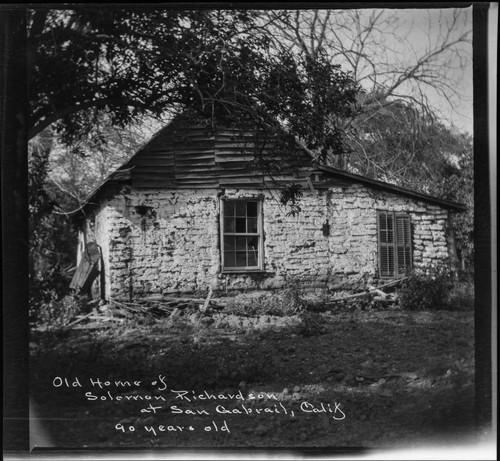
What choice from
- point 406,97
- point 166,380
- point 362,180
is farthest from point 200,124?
point 166,380

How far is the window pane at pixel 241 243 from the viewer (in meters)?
3.94

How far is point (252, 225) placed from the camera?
12.9 ft

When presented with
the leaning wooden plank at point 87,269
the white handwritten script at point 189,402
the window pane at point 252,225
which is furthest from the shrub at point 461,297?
the leaning wooden plank at point 87,269

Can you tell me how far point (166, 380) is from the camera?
373 centimetres

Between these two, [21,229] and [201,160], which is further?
[201,160]

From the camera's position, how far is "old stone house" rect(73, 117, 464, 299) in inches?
151

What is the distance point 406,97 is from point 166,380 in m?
2.65

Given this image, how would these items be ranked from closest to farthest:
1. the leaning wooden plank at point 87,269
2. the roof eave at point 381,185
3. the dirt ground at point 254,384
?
the dirt ground at point 254,384
the leaning wooden plank at point 87,269
the roof eave at point 381,185

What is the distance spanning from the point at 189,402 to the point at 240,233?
1238 millimetres

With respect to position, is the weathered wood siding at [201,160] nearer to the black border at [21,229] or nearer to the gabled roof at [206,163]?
the gabled roof at [206,163]

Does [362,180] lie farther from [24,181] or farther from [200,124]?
[24,181]

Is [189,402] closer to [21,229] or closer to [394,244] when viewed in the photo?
[21,229]

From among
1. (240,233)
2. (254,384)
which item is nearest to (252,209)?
(240,233)

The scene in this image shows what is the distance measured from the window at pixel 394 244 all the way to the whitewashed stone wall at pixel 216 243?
50 millimetres
